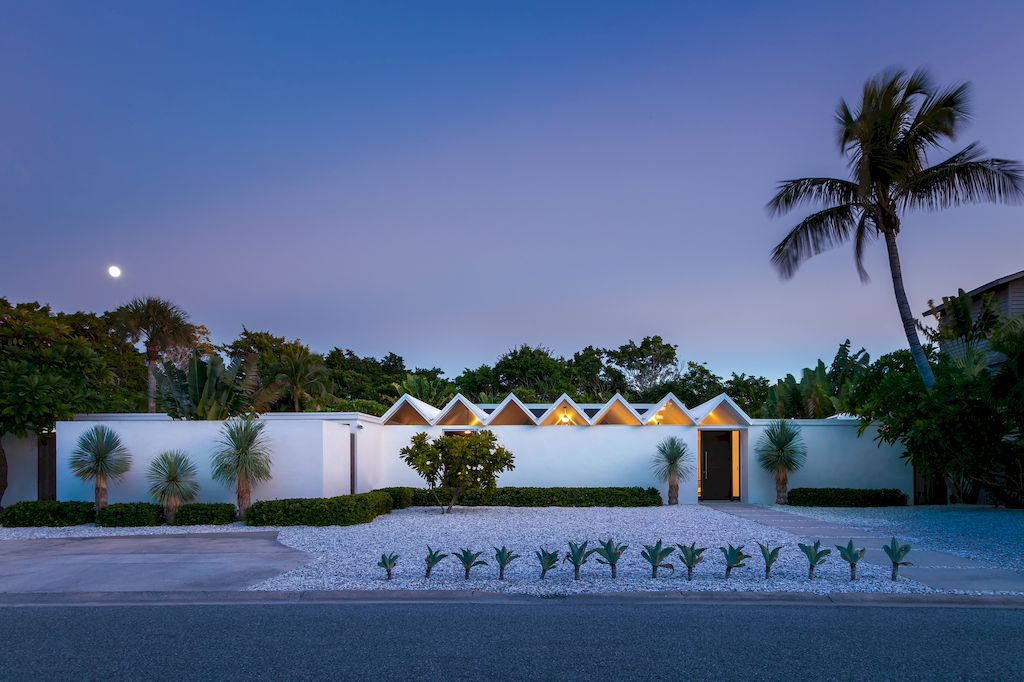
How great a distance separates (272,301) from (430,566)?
18002 millimetres

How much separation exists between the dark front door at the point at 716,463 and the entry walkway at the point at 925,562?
256 inches

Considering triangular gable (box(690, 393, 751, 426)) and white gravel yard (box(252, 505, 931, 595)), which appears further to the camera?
triangular gable (box(690, 393, 751, 426))

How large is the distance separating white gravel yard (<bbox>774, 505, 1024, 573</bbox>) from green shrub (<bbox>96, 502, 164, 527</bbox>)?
15.1 m

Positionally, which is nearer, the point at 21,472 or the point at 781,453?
the point at 21,472

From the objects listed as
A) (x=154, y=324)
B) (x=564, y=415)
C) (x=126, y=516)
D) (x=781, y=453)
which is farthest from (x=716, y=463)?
(x=154, y=324)

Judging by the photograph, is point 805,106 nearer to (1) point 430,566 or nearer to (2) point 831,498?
(2) point 831,498

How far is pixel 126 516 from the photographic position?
54.0 ft

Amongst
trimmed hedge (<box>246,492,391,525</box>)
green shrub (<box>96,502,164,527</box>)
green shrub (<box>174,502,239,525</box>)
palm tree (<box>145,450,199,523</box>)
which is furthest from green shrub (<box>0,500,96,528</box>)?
trimmed hedge (<box>246,492,391,525</box>)

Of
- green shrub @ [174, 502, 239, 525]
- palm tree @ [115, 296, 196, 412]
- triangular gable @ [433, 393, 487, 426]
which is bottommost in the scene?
green shrub @ [174, 502, 239, 525]

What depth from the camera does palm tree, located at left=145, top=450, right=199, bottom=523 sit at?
16688 millimetres

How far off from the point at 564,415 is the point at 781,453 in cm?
646

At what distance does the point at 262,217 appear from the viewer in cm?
1934

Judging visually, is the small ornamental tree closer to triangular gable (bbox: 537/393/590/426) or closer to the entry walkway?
triangular gable (bbox: 537/393/590/426)

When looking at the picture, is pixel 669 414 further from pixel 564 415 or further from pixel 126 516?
pixel 126 516
